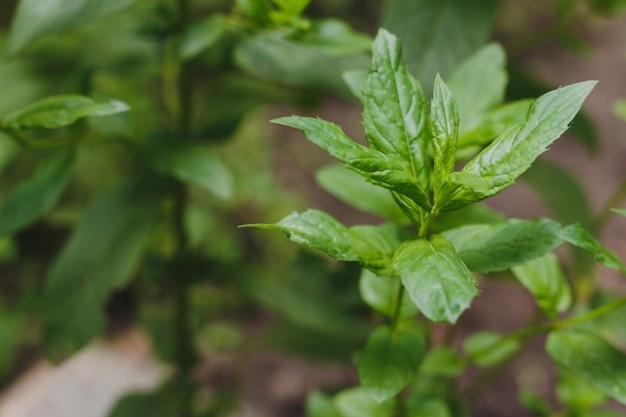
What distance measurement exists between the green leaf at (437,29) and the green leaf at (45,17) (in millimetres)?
350

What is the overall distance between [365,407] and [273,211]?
1.33 meters

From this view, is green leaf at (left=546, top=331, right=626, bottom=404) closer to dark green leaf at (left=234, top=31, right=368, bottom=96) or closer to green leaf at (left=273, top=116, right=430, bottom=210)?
green leaf at (left=273, top=116, right=430, bottom=210)

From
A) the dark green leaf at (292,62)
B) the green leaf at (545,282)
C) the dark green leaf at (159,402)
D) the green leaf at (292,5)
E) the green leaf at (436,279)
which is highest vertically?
the green leaf at (292,5)

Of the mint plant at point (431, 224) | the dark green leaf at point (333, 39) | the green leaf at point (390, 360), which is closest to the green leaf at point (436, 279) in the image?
the mint plant at point (431, 224)

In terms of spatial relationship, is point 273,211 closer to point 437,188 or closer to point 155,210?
point 155,210

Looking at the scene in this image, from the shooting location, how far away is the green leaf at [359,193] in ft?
2.39

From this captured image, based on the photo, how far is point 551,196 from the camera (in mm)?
1017

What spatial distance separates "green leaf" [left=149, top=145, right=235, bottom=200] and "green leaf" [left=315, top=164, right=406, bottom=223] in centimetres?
15

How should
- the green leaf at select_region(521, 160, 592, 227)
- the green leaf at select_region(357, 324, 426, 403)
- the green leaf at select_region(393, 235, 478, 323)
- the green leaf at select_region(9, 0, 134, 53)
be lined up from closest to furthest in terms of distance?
the green leaf at select_region(393, 235, 478, 323)
the green leaf at select_region(357, 324, 426, 403)
the green leaf at select_region(9, 0, 134, 53)
the green leaf at select_region(521, 160, 592, 227)

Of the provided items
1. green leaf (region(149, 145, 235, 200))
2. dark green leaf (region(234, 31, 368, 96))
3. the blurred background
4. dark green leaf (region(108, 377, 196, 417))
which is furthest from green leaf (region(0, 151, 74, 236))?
dark green leaf (region(108, 377, 196, 417))

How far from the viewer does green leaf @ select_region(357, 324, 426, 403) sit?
1.86ft

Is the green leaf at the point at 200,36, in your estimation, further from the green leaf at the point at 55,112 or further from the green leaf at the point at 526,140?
the green leaf at the point at 526,140

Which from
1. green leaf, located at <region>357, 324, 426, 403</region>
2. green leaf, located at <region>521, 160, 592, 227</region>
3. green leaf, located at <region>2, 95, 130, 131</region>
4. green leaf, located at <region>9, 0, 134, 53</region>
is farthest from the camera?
green leaf, located at <region>521, 160, 592, 227</region>

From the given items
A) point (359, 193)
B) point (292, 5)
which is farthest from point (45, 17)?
point (359, 193)
